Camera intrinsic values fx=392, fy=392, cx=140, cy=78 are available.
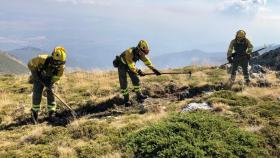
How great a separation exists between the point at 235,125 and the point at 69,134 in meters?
5.33

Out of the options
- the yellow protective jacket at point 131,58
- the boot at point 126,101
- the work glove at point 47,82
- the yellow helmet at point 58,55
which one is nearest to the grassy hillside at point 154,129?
the boot at point 126,101

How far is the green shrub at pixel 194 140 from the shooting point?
1052cm

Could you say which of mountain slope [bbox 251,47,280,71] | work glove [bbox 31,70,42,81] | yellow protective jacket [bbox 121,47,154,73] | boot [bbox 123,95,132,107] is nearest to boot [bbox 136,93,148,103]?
boot [bbox 123,95,132,107]

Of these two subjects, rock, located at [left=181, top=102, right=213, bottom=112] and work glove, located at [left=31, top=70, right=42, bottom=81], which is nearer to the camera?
rock, located at [left=181, top=102, right=213, bottom=112]

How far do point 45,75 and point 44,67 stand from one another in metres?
0.40

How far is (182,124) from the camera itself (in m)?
11.9

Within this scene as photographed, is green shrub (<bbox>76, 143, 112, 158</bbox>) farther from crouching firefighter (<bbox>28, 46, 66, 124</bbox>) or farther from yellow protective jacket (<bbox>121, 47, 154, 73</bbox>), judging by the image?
yellow protective jacket (<bbox>121, 47, 154, 73</bbox>)

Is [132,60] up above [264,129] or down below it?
above

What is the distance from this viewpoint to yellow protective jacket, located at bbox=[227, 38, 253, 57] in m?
21.0

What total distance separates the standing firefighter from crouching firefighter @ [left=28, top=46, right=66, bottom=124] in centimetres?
959

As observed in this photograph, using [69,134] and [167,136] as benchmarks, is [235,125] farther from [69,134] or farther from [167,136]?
[69,134]

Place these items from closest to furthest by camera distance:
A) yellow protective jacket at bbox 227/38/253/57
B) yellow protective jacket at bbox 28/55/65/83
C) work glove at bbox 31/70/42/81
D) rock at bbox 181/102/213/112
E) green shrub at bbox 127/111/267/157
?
1. green shrub at bbox 127/111/267/157
2. rock at bbox 181/102/213/112
3. yellow protective jacket at bbox 28/55/65/83
4. work glove at bbox 31/70/42/81
5. yellow protective jacket at bbox 227/38/253/57

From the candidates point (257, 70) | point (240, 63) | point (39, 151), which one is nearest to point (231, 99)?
point (240, 63)

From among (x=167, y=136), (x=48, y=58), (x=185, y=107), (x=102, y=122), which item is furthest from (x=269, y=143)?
(x=48, y=58)
